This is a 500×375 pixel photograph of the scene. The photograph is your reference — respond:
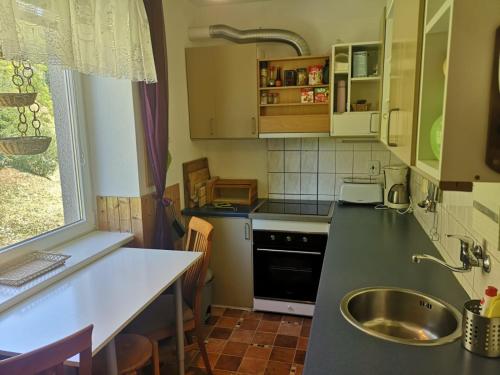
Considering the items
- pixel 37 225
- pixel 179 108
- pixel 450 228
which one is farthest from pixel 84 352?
pixel 179 108

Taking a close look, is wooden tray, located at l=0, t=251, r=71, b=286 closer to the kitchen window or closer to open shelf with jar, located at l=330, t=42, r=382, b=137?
the kitchen window

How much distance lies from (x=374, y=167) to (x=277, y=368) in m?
1.69

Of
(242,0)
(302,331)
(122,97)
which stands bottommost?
(302,331)

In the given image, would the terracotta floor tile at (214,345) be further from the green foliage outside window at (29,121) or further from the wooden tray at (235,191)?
the green foliage outside window at (29,121)

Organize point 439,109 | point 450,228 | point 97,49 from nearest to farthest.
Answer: point 439,109
point 450,228
point 97,49

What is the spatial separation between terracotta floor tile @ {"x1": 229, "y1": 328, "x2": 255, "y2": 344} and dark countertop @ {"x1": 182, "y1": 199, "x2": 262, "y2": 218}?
831 millimetres

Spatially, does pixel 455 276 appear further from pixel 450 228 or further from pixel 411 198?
pixel 411 198

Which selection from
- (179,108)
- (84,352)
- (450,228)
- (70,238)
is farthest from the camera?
(179,108)

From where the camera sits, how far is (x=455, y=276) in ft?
5.01

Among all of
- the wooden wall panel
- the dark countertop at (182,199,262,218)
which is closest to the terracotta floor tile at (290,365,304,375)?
the dark countertop at (182,199,262,218)

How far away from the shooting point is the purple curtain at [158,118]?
2.28 m

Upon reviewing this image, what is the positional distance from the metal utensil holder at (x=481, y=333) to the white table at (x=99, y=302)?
112 cm

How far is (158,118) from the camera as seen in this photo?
7.74ft

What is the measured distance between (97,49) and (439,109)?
1.55 meters
